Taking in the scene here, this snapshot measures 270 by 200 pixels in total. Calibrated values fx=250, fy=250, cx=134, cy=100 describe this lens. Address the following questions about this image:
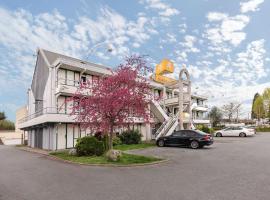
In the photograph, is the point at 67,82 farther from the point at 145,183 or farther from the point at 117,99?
the point at 145,183

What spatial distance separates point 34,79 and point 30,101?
10.4 ft

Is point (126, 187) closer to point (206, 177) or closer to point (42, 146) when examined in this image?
point (206, 177)

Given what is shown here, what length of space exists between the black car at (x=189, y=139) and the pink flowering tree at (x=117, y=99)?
293 inches

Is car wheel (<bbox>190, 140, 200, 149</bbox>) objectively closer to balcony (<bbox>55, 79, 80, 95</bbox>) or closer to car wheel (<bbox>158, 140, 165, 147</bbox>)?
car wheel (<bbox>158, 140, 165, 147</bbox>)

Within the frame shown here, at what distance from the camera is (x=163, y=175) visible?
9.91m

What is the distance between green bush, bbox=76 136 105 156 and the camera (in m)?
15.9

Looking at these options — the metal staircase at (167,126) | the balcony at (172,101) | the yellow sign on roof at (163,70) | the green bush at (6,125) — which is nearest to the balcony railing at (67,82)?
the metal staircase at (167,126)

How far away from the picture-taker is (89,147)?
52.1 ft

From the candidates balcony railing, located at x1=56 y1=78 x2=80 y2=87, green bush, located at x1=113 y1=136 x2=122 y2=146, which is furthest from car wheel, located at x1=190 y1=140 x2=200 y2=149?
balcony railing, located at x1=56 y1=78 x2=80 y2=87

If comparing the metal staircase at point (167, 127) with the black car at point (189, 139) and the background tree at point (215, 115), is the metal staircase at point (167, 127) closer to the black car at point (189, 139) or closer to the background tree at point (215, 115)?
the black car at point (189, 139)

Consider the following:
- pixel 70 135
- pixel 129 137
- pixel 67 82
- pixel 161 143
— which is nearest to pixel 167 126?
pixel 129 137

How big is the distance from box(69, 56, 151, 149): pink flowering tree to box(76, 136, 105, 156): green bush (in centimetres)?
162

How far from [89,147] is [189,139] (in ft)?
28.3

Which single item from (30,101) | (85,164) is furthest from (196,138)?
(30,101)
